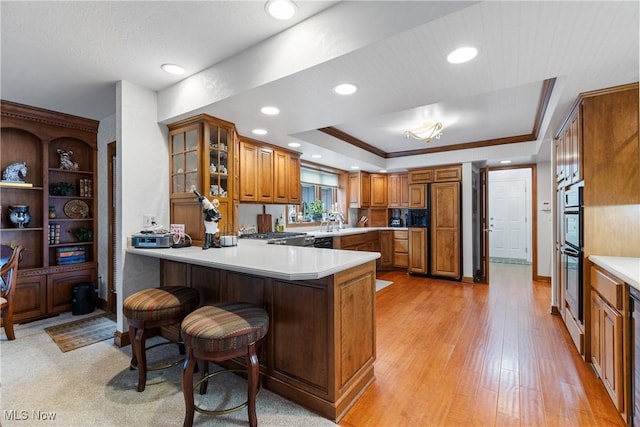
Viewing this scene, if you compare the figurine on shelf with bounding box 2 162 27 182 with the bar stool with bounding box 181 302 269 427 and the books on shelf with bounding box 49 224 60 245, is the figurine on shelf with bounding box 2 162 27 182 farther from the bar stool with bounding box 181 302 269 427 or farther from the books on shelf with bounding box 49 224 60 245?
the bar stool with bounding box 181 302 269 427

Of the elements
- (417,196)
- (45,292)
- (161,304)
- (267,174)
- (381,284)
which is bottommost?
(381,284)

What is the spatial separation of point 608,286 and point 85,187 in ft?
17.2

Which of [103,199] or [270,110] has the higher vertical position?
[270,110]

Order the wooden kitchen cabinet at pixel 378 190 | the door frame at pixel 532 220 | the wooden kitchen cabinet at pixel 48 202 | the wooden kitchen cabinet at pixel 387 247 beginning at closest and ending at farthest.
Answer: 1. the wooden kitchen cabinet at pixel 48 202
2. the door frame at pixel 532 220
3. the wooden kitchen cabinet at pixel 387 247
4. the wooden kitchen cabinet at pixel 378 190

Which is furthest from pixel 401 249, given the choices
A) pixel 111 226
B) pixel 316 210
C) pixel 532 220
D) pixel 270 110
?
pixel 111 226

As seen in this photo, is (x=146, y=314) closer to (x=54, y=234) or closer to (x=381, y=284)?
(x=54, y=234)

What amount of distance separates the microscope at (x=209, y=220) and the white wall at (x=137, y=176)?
59 centimetres

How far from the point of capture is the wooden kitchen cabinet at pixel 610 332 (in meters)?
1.61

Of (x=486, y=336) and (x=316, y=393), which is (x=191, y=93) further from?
(x=486, y=336)

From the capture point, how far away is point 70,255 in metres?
3.55

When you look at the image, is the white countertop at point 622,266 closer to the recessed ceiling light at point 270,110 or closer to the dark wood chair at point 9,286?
the recessed ceiling light at point 270,110

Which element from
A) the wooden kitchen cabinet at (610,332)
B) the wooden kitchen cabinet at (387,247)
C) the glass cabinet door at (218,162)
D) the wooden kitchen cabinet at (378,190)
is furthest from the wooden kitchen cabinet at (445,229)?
the glass cabinet door at (218,162)

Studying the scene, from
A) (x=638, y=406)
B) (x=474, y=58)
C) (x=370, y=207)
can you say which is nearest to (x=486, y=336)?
(x=638, y=406)

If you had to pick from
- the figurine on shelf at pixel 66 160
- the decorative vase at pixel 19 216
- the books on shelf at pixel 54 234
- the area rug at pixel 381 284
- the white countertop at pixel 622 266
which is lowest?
the area rug at pixel 381 284
